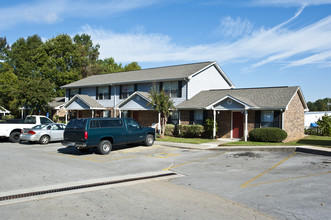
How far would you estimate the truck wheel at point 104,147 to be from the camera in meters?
14.3

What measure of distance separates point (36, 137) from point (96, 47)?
181 feet

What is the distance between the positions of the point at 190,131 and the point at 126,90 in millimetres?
10962

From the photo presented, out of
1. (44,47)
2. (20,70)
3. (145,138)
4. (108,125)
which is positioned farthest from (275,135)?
(20,70)

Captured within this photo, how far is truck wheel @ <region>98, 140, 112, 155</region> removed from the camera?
47.0ft

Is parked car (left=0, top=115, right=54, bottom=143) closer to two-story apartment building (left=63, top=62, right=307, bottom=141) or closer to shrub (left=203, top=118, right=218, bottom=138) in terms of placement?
two-story apartment building (left=63, top=62, right=307, bottom=141)

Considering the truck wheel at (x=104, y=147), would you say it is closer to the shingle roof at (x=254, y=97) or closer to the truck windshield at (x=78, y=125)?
the truck windshield at (x=78, y=125)

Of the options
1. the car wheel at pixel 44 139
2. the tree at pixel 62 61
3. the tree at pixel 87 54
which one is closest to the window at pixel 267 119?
the car wheel at pixel 44 139

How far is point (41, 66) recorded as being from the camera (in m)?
52.8

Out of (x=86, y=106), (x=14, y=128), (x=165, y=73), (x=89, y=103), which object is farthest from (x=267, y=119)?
(x=86, y=106)

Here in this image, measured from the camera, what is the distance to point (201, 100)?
24.8m

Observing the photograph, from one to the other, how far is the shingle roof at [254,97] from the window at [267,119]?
0.71 m

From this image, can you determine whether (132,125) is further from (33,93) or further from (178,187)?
(33,93)

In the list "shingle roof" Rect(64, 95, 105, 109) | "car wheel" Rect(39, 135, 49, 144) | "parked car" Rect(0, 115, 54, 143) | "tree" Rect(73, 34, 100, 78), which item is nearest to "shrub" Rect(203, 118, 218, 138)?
"car wheel" Rect(39, 135, 49, 144)

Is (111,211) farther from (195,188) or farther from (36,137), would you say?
(36,137)
